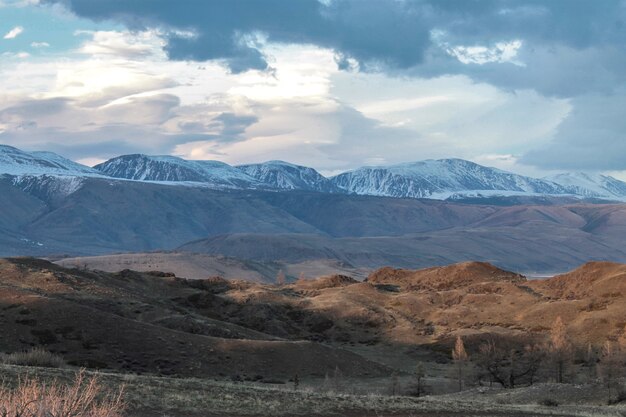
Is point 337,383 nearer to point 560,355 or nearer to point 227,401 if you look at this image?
point 227,401

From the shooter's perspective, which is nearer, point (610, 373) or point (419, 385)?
point (610, 373)

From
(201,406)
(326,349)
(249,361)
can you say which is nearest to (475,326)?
(326,349)

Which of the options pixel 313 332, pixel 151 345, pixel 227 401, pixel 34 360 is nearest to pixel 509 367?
pixel 151 345

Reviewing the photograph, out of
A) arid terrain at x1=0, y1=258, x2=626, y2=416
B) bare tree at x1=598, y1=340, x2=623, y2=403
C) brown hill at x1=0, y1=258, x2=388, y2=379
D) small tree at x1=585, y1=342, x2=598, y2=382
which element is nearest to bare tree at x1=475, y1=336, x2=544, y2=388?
arid terrain at x1=0, y1=258, x2=626, y2=416

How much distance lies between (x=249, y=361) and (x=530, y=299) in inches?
3023

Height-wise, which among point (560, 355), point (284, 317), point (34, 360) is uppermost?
point (34, 360)

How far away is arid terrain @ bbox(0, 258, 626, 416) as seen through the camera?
40.7m

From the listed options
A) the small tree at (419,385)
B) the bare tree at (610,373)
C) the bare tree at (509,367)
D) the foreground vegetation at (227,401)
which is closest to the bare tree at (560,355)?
the bare tree at (509,367)

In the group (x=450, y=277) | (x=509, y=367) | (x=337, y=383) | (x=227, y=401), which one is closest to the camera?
(x=227, y=401)

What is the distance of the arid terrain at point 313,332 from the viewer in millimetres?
40656

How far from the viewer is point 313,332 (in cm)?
12500

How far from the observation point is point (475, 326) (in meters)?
121

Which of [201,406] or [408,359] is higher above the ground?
[201,406]

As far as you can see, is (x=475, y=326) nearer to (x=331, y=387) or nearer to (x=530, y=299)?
(x=530, y=299)
